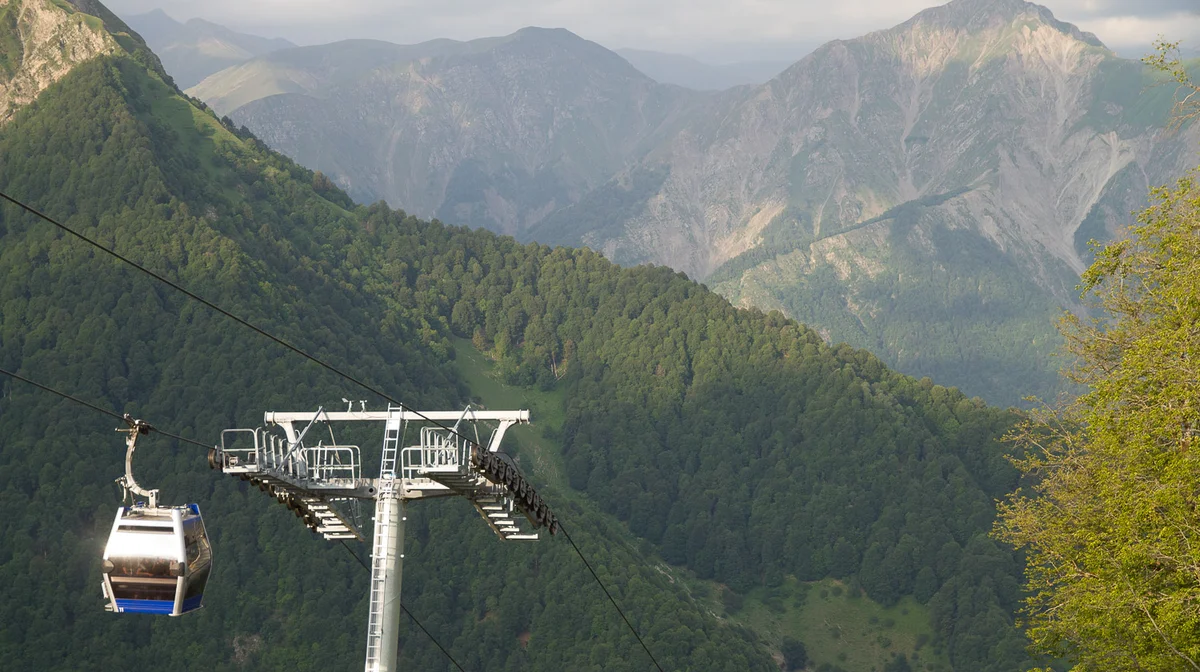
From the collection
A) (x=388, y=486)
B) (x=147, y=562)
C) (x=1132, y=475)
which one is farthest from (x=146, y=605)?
(x=1132, y=475)

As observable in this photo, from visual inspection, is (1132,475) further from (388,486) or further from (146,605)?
(146,605)

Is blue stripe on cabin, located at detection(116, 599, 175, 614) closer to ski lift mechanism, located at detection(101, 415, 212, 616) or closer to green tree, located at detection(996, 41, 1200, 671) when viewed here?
ski lift mechanism, located at detection(101, 415, 212, 616)

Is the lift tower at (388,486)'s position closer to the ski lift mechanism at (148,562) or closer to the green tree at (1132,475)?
the ski lift mechanism at (148,562)

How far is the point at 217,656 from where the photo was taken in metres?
176

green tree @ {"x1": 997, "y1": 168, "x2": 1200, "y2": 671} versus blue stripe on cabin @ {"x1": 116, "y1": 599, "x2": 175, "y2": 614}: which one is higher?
green tree @ {"x1": 997, "y1": 168, "x2": 1200, "y2": 671}

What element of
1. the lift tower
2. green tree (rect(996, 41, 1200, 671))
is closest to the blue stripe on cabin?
the lift tower

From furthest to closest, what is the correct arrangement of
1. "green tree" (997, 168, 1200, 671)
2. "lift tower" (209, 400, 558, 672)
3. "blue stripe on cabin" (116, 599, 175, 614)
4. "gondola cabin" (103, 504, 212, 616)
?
"green tree" (997, 168, 1200, 671)
"blue stripe on cabin" (116, 599, 175, 614)
"gondola cabin" (103, 504, 212, 616)
"lift tower" (209, 400, 558, 672)

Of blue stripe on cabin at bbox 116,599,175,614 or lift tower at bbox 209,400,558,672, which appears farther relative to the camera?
blue stripe on cabin at bbox 116,599,175,614

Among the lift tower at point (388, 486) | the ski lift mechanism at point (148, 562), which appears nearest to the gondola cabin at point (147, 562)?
the ski lift mechanism at point (148, 562)

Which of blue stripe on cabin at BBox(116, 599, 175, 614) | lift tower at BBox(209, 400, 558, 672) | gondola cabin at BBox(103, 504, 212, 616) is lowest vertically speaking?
blue stripe on cabin at BBox(116, 599, 175, 614)

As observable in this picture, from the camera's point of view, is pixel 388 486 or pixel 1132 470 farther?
pixel 1132 470

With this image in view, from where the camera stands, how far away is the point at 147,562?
41875 mm

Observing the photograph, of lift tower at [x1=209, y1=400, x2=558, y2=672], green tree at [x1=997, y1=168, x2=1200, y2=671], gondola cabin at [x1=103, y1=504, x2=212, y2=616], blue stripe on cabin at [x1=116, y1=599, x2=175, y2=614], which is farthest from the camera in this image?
Result: green tree at [x1=997, y1=168, x2=1200, y2=671]

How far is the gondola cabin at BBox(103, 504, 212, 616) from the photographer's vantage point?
4169cm
